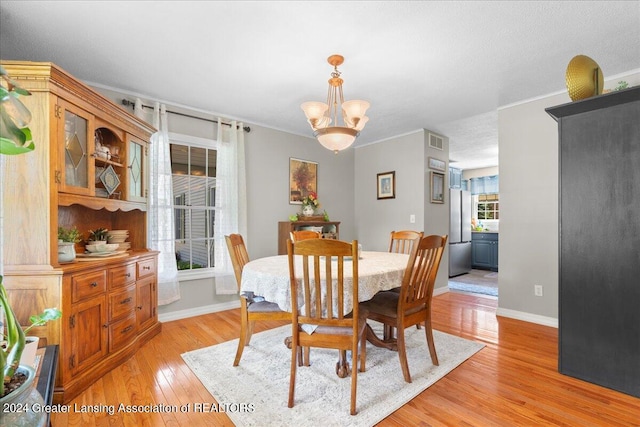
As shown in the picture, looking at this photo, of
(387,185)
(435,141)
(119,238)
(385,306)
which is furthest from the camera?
(387,185)

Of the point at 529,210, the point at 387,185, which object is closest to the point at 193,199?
the point at 387,185

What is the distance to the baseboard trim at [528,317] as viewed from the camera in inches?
125

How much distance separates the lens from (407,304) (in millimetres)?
2084

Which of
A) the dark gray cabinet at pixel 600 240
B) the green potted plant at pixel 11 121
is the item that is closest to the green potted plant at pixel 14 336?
the green potted plant at pixel 11 121

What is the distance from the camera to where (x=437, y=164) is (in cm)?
461

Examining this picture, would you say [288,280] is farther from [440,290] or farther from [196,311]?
[440,290]

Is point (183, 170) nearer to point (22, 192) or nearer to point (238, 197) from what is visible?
point (238, 197)

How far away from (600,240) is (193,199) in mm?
3784

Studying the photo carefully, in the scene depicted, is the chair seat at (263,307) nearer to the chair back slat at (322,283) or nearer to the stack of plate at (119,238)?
the chair back slat at (322,283)

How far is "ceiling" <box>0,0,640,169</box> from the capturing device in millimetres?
1906

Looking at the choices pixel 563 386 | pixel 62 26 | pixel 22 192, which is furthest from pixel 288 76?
pixel 563 386

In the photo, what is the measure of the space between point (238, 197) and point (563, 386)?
3.46 m

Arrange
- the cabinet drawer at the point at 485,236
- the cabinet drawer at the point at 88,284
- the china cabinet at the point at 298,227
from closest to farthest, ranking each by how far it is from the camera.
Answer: the cabinet drawer at the point at 88,284
the china cabinet at the point at 298,227
the cabinet drawer at the point at 485,236

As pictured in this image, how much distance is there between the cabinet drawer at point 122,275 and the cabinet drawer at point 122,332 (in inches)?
11.5
